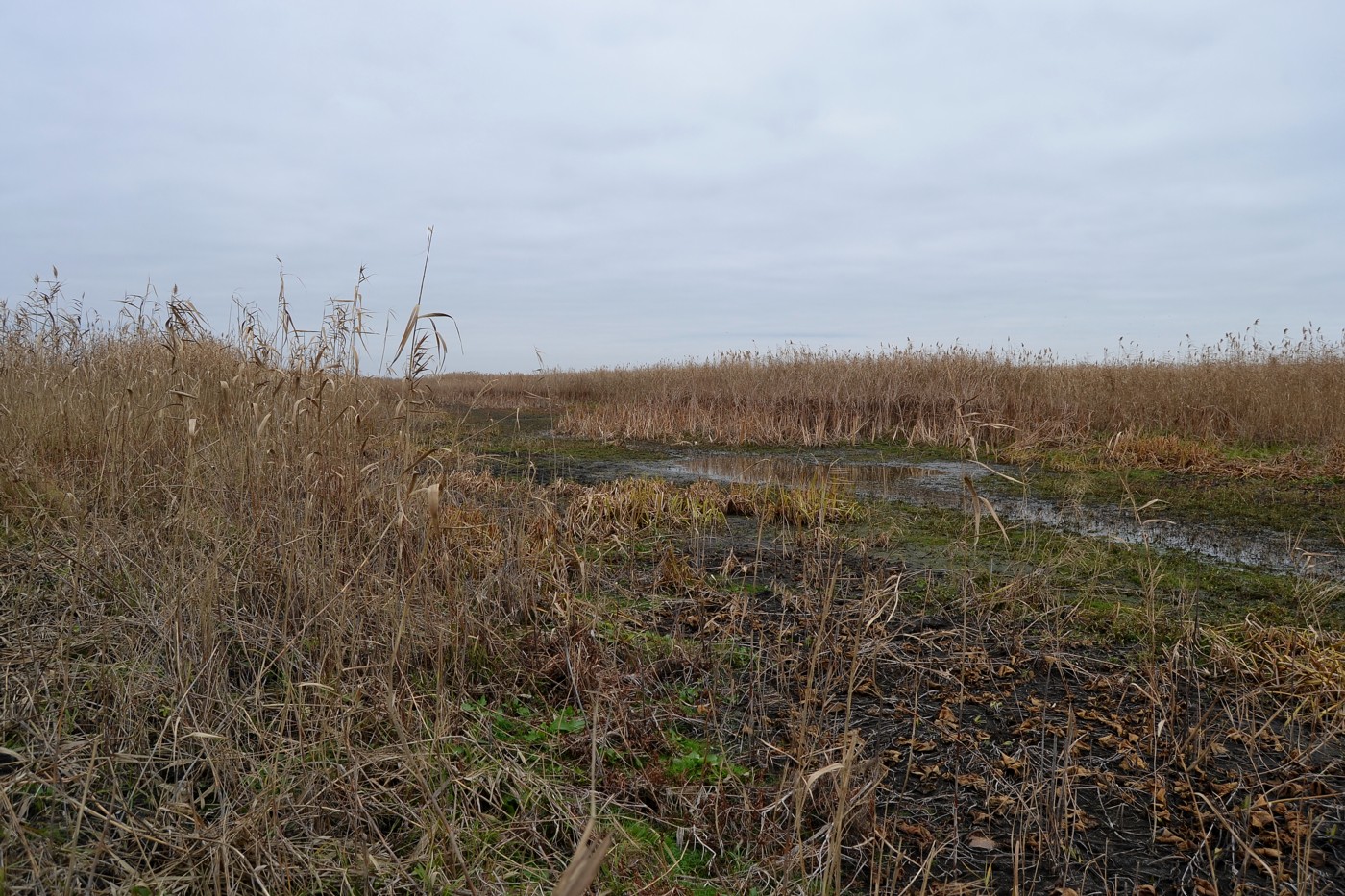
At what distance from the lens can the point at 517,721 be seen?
2523 millimetres

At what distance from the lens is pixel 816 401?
1316cm

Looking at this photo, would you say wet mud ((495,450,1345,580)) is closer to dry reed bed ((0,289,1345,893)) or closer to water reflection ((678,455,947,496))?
water reflection ((678,455,947,496))

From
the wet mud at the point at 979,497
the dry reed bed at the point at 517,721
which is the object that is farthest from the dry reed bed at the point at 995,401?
the dry reed bed at the point at 517,721

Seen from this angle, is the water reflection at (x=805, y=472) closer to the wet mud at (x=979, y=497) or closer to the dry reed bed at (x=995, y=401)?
the wet mud at (x=979, y=497)

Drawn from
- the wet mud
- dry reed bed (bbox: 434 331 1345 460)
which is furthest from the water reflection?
dry reed bed (bbox: 434 331 1345 460)

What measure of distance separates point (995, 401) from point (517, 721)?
11.2 meters

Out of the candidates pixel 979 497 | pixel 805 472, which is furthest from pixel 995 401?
pixel 979 497

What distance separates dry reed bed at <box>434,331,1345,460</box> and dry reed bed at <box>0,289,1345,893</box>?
705cm

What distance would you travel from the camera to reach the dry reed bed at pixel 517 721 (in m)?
1.79

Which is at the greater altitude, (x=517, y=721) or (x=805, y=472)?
(x=805, y=472)

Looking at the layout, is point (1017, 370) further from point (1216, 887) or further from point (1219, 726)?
point (1216, 887)

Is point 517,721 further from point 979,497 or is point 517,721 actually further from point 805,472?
point 805,472

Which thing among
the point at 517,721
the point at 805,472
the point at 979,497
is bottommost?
the point at 517,721

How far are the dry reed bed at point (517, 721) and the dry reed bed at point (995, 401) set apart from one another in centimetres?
705
